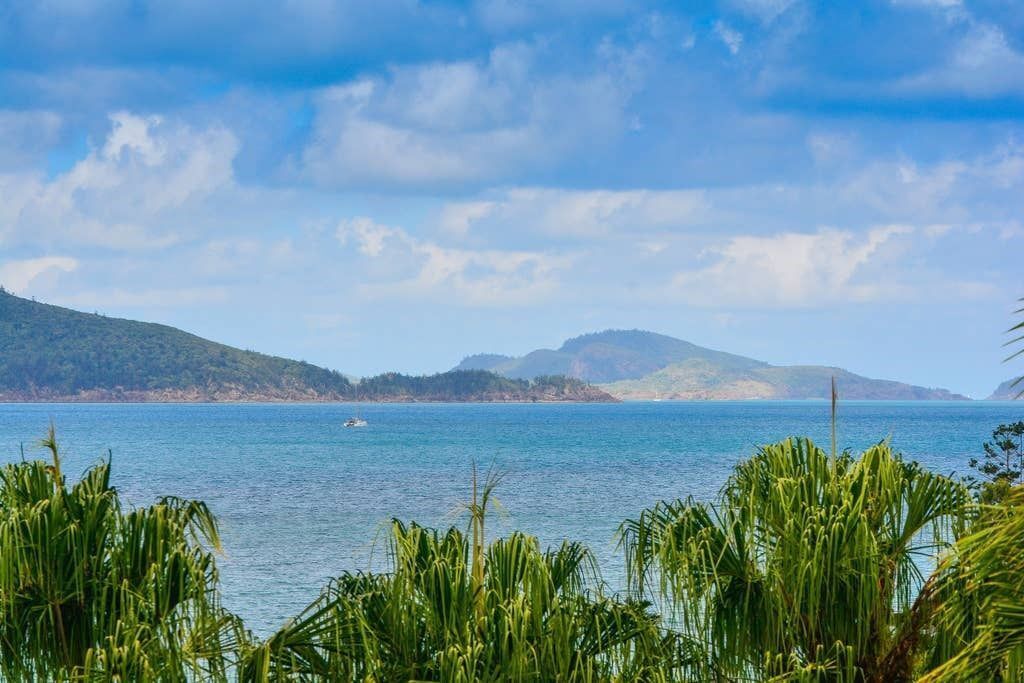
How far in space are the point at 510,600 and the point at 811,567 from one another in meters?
2.48

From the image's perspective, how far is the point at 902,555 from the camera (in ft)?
37.1

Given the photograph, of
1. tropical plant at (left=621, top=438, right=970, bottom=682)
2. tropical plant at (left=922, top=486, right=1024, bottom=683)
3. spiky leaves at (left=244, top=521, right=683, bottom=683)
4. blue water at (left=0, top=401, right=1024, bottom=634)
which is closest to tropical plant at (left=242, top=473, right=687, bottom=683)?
spiky leaves at (left=244, top=521, right=683, bottom=683)

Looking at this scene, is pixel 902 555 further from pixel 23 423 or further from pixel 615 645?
pixel 23 423

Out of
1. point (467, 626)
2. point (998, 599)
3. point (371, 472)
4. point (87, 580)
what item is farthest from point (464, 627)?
point (371, 472)

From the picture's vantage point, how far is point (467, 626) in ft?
34.1

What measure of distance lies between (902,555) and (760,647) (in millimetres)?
1465

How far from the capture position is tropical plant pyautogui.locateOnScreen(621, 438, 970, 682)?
1077cm

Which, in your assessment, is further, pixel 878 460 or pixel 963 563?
pixel 878 460

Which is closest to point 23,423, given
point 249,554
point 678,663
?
point 249,554

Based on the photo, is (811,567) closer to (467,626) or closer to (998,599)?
(467,626)

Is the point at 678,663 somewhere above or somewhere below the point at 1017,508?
below

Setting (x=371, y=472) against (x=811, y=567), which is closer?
(x=811, y=567)

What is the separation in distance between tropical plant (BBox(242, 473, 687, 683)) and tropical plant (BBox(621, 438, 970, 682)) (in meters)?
0.61

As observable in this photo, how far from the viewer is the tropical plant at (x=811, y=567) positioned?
10.8m
